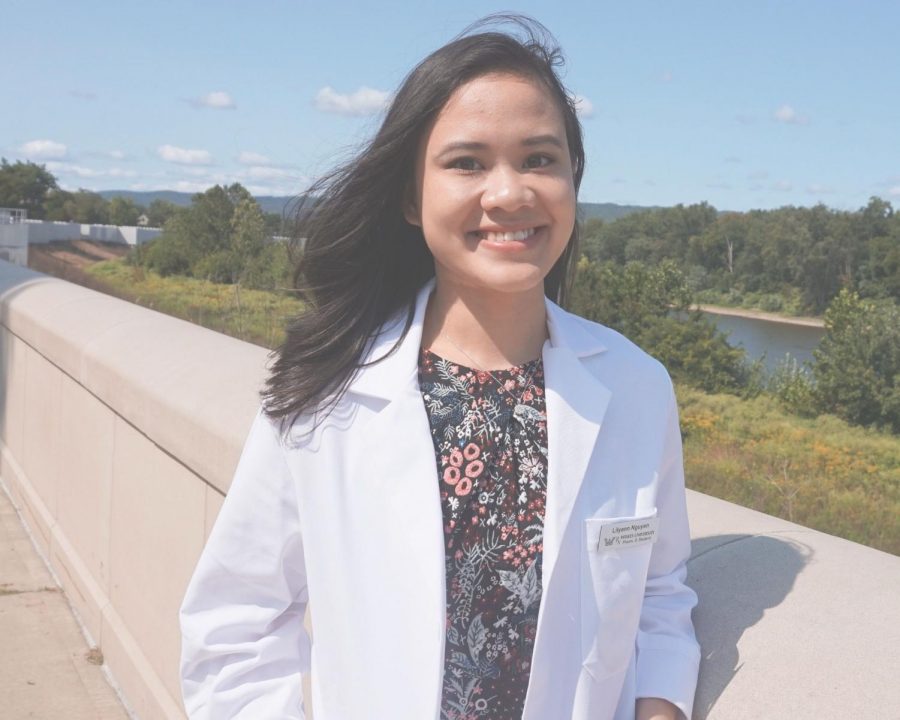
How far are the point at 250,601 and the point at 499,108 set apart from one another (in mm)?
934

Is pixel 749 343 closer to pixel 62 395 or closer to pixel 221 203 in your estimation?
pixel 221 203

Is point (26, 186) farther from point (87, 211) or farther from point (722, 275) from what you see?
point (722, 275)

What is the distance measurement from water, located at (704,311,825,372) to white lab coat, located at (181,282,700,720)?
15629mm

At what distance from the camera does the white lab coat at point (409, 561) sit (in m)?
1.65

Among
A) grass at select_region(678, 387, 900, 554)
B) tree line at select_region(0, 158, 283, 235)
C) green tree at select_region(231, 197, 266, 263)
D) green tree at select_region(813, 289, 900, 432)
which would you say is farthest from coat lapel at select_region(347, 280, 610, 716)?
tree line at select_region(0, 158, 283, 235)

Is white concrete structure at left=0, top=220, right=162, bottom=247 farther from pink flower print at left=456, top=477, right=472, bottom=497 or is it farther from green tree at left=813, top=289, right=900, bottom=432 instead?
pink flower print at left=456, top=477, right=472, bottom=497

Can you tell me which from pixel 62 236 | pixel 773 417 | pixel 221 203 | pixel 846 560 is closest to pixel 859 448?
pixel 773 417

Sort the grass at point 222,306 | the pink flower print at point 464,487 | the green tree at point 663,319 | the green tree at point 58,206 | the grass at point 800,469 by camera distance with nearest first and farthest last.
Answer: the pink flower print at point 464,487 < the grass at point 800,469 < the grass at point 222,306 < the green tree at point 663,319 < the green tree at point 58,206

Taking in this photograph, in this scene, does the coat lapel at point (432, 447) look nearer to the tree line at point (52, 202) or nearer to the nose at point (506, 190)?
the nose at point (506, 190)

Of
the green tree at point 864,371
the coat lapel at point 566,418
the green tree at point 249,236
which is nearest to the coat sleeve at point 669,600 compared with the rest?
the coat lapel at point 566,418

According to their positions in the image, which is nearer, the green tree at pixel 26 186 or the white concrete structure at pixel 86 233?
the white concrete structure at pixel 86 233

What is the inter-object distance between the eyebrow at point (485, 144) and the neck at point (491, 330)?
27 cm

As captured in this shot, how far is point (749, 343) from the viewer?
71.3ft

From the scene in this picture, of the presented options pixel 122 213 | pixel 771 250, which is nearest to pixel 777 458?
pixel 771 250
